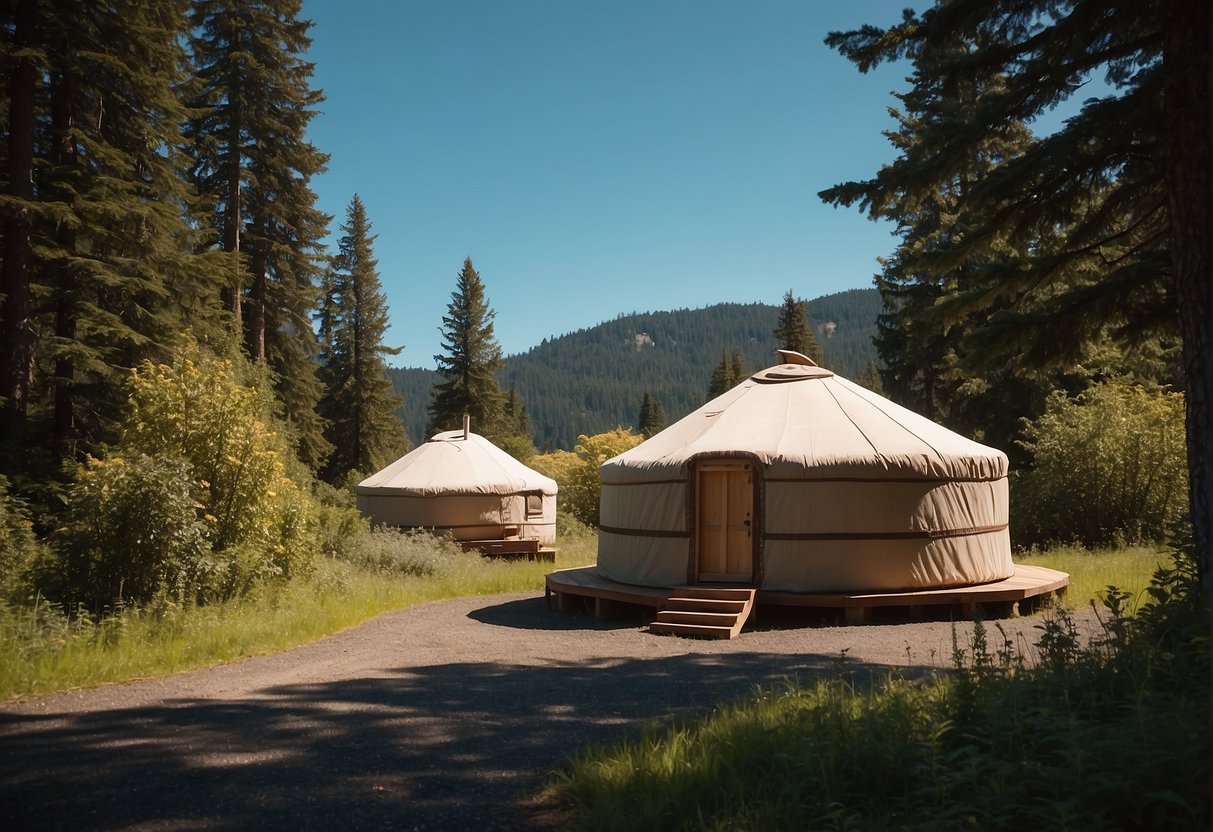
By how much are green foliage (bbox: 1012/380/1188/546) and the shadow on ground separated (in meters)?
Result: 9.96

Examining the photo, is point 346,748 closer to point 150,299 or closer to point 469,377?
point 150,299

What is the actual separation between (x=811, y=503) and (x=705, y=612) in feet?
4.93

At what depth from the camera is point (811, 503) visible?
27.0 ft

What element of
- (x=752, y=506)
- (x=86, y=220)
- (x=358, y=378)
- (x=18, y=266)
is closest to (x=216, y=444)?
(x=18, y=266)

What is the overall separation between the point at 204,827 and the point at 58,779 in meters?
1.01

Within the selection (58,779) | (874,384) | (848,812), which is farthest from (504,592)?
(874,384)

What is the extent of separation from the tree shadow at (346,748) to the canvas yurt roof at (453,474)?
961 centimetres

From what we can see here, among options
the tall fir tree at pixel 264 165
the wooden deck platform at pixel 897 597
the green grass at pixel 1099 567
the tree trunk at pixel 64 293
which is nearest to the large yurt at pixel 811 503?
the wooden deck platform at pixel 897 597

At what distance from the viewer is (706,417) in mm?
9922

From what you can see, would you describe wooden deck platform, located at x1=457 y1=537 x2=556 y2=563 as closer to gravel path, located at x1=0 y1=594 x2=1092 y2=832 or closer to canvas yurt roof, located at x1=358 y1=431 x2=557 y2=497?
canvas yurt roof, located at x1=358 y1=431 x2=557 y2=497

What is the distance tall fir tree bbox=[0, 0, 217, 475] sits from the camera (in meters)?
10.2

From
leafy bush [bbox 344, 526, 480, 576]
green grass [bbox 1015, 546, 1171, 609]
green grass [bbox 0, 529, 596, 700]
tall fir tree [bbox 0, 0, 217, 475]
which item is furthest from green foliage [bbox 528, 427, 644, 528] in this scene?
green grass [bbox 0, 529, 596, 700]

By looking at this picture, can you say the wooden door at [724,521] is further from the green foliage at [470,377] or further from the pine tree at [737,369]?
the pine tree at [737,369]

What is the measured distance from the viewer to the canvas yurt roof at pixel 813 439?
818cm
